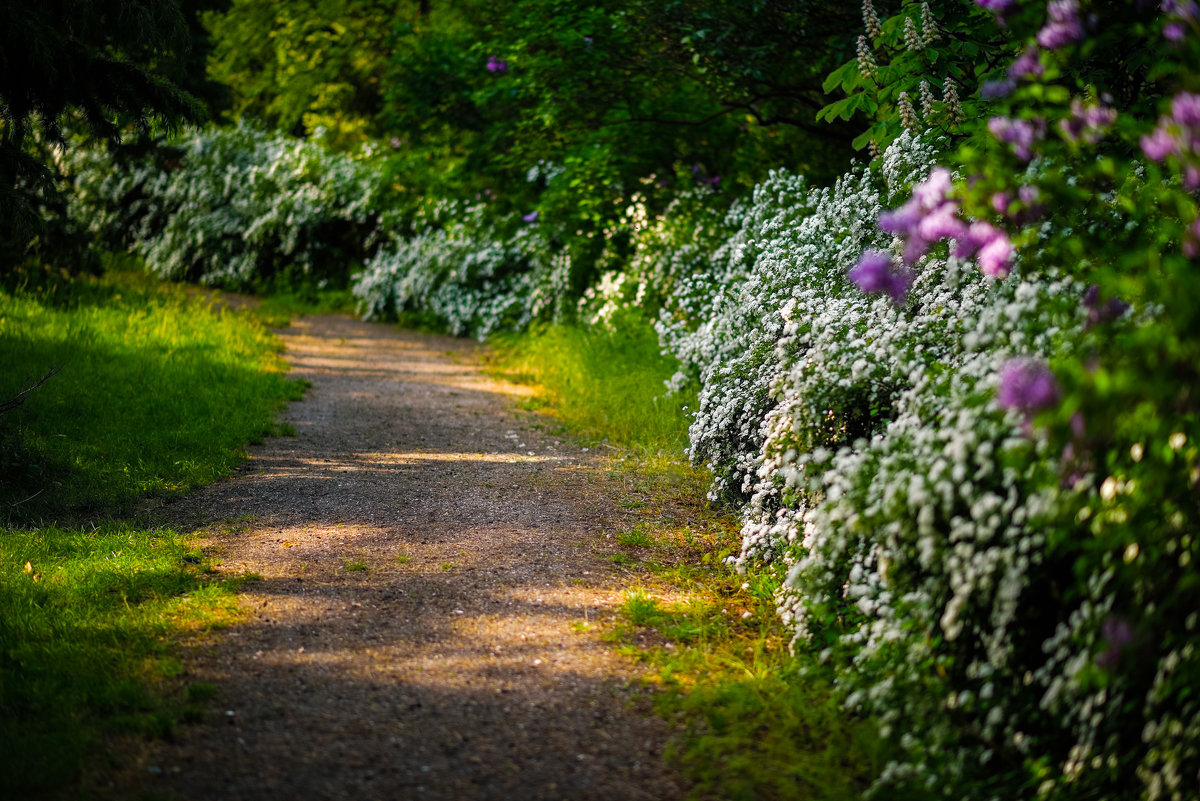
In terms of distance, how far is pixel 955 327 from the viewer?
396 cm

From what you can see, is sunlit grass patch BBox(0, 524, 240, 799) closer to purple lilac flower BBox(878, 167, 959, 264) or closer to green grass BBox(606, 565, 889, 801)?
green grass BBox(606, 565, 889, 801)

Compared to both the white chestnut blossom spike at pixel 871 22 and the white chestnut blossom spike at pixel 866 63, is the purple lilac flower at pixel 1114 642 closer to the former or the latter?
the white chestnut blossom spike at pixel 866 63

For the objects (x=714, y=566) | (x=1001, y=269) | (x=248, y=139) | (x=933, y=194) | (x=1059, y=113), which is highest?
(x=248, y=139)

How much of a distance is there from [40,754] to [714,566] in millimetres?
3028

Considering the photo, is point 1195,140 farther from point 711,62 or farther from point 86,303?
point 86,303

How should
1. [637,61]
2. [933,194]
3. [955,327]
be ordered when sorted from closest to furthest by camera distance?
[933,194]
[955,327]
[637,61]

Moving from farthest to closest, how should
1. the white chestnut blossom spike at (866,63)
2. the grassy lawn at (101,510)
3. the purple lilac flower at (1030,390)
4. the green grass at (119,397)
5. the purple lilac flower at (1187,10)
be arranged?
1. the green grass at (119,397)
2. the white chestnut blossom spike at (866,63)
3. the grassy lawn at (101,510)
4. the purple lilac flower at (1187,10)
5. the purple lilac flower at (1030,390)

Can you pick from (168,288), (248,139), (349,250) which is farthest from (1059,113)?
(248,139)

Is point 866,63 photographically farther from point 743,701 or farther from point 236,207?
point 236,207

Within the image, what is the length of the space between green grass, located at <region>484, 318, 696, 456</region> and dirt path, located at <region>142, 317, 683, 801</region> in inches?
25.5

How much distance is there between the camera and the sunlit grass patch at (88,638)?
9.92 ft

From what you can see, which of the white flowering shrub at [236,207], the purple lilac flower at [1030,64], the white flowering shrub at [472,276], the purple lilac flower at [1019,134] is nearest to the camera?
the purple lilac flower at [1019,134]

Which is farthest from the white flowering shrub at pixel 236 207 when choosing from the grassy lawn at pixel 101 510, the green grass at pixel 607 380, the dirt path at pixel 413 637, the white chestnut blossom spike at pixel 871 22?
the white chestnut blossom spike at pixel 871 22

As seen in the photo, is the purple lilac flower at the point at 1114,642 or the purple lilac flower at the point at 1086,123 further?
the purple lilac flower at the point at 1086,123
